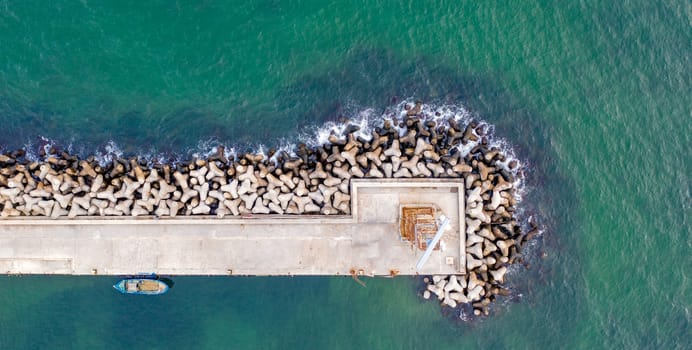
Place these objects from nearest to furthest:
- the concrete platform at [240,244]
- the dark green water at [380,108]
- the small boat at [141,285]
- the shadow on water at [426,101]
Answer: the concrete platform at [240,244]
the small boat at [141,285]
the dark green water at [380,108]
the shadow on water at [426,101]

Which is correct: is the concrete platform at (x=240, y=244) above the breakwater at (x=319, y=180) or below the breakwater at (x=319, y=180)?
below

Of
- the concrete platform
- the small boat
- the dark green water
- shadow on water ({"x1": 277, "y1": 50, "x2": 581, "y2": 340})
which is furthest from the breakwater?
the small boat

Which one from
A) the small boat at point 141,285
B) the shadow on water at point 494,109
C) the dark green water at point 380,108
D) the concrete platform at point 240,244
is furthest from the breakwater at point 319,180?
the small boat at point 141,285

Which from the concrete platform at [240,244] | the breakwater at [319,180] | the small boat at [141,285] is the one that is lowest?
the small boat at [141,285]

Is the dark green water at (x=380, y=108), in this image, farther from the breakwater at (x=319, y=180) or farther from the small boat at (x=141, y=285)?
the breakwater at (x=319, y=180)

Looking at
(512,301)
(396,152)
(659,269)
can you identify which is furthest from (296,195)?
(659,269)

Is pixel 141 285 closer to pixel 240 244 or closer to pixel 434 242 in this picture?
pixel 240 244

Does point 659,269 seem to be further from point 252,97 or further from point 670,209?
point 252,97

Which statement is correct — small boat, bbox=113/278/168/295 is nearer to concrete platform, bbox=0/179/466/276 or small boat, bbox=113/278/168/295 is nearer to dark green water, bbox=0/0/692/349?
dark green water, bbox=0/0/692/349
